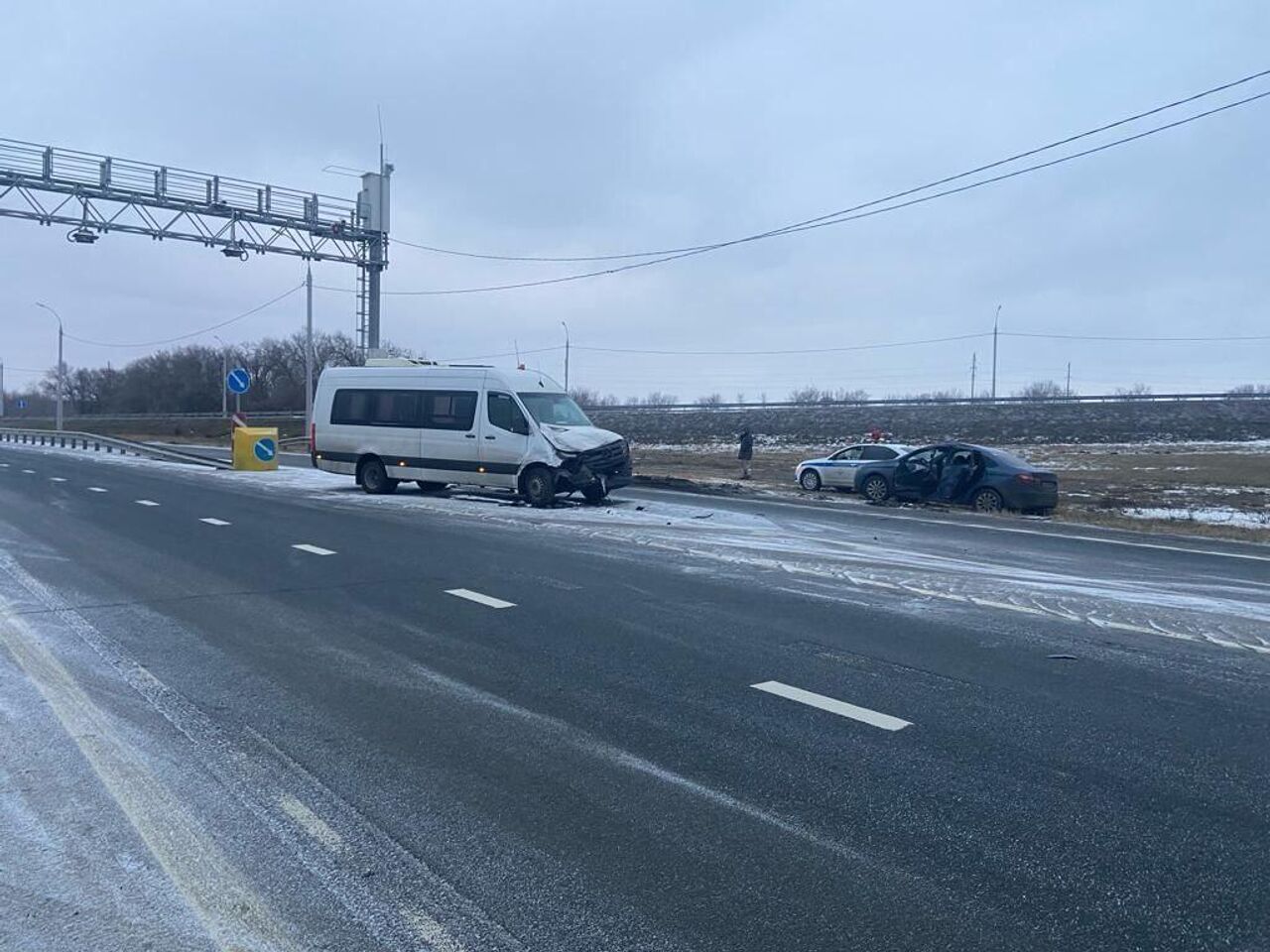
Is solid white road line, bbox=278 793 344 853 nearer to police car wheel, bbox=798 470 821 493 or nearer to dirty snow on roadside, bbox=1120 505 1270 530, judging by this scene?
dirty snow on roadside, bbox=1120 505 1270 530

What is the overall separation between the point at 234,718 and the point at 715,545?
874 cm

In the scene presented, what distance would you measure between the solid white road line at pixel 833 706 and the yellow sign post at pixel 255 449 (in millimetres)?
24785

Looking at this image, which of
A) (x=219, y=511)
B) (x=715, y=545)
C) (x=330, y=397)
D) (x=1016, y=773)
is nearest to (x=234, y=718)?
(x=1016, y=773)

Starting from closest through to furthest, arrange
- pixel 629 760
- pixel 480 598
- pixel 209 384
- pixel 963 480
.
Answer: pixel 629 760 → pixel 480 598 → pixel 963 480 → pixel 209 384

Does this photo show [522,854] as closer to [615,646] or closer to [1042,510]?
[615,646]

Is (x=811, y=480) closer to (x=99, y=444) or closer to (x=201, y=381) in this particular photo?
(x=99, y=444)

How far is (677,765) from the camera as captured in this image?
5.59 meters

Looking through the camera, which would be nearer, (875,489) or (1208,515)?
(1208,515)

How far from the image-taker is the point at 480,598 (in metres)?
10.4

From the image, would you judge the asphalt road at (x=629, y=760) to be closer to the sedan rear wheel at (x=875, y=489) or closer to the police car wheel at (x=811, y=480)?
the sedan rear wheel at (x=875, y=489)

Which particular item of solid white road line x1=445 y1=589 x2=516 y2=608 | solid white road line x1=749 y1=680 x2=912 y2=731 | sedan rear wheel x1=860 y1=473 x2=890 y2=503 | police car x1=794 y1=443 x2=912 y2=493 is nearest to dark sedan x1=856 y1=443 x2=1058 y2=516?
sedan rear wheel x1=860 y1=473 x2=890 y2=503

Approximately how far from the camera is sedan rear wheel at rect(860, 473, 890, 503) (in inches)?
901

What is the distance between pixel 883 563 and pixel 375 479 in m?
13.0

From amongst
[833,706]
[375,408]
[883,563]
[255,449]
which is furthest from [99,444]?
[833,706]
